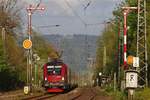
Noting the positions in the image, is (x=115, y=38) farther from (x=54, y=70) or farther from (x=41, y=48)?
(x=41, y=48)

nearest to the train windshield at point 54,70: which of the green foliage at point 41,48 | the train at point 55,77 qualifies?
the train at point 55,77

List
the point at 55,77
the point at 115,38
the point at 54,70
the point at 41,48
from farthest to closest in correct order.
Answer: the point at 41,48, the point at 115,38, the point at 54,70, the point at 55,77

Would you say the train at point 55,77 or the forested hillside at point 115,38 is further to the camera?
the forested hillside at point 115,38

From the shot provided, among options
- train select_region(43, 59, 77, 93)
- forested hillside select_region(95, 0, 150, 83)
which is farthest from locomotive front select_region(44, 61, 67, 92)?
forested hillside select_region(95, 0, 150, 83)

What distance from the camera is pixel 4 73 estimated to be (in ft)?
246

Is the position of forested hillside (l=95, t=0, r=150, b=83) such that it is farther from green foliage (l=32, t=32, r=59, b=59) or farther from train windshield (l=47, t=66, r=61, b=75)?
green foliage (l=32, t=32, r=59, b=59)

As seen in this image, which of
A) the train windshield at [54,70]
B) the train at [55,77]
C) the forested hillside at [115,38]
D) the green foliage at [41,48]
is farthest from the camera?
the green foliage at [41,48]

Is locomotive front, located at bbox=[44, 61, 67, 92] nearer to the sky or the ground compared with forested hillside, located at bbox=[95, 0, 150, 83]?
nearer to the ground

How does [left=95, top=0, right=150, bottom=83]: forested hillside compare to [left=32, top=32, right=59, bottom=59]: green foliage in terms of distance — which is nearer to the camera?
[left=95, top=0, right=150, bottom=83]: forested hillside

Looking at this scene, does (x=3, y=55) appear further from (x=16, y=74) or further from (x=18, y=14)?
(x=18, y=14)

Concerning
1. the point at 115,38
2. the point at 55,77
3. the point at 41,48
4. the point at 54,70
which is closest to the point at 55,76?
the point at 55,77

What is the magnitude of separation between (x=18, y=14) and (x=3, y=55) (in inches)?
1334

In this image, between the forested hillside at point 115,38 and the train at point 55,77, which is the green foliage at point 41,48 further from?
the train at point 55,77

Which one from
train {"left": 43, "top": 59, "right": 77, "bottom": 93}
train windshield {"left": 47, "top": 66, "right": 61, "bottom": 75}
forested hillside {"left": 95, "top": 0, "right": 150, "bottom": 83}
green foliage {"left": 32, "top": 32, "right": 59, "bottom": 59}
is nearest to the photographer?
train {"left": 43, "top": 59, "right": 77, "bottom": 93}
